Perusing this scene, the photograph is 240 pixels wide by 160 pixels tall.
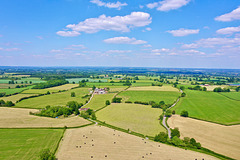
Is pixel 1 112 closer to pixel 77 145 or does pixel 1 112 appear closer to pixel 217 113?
pixel 77 145

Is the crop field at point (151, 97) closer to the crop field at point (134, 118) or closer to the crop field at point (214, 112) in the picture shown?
the crop field at point (214, 112)

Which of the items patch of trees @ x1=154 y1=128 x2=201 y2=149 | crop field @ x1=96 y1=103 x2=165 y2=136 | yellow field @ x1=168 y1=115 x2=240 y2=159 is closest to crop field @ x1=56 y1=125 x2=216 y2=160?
patch of trees @ x1=154 y1=128 x2=201 y2=149

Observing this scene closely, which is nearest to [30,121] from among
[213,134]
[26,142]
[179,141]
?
[26,142]

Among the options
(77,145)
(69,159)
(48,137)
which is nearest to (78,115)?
(48,137)

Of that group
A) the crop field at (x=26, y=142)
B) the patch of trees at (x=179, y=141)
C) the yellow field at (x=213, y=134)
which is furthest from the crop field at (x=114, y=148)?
the yellow field at (x=213, y=134)

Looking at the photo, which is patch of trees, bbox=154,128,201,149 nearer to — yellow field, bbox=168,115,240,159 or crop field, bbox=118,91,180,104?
yellow field, bbox=168,115,240,159

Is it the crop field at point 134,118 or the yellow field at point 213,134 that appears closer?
the yellow field at point 213,134
